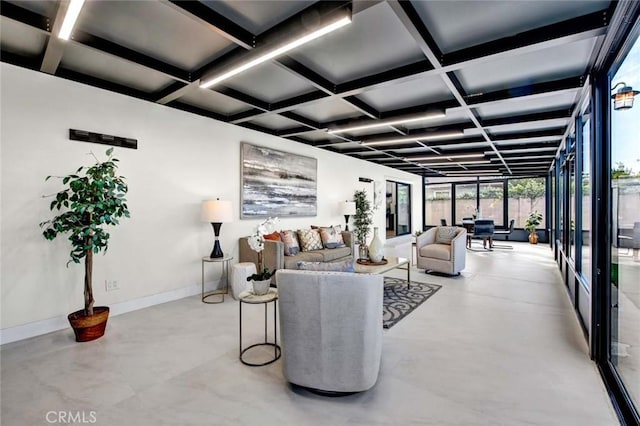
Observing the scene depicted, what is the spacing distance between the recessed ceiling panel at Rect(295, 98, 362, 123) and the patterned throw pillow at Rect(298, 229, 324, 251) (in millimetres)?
2028

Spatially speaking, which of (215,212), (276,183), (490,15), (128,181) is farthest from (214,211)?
(490,15)

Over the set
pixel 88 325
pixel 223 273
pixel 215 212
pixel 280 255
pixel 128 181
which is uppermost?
pixel 128 181

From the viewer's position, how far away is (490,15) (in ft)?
7.07

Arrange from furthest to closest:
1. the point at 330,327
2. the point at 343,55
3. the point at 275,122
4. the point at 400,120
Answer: the point at 275,122 → the point at 400,120 → the point at 343,55 → the point at 330,327

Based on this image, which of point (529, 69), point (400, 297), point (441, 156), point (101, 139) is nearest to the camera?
point (529, 69)

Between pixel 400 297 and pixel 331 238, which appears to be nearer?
pixel 400 297

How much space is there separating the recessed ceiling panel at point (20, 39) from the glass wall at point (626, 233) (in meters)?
4.49

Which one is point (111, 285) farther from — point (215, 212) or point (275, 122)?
point (275, 122)

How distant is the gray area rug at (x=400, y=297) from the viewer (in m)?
3.51

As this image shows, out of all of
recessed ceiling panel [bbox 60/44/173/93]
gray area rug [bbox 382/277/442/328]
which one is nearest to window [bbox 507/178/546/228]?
gray area rug [bbox 382/277/442/328]

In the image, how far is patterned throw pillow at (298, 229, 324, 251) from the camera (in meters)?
5.34

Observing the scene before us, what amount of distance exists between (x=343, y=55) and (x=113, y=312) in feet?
12.7

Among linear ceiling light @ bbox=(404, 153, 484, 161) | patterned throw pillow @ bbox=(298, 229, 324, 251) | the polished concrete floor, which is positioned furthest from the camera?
linear ceiling light @ bbox=(404, 153, 484, 161)

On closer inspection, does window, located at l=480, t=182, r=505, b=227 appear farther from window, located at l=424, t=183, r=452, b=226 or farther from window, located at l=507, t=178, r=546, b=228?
window, located at l=424, t=183, r=452, b=226
